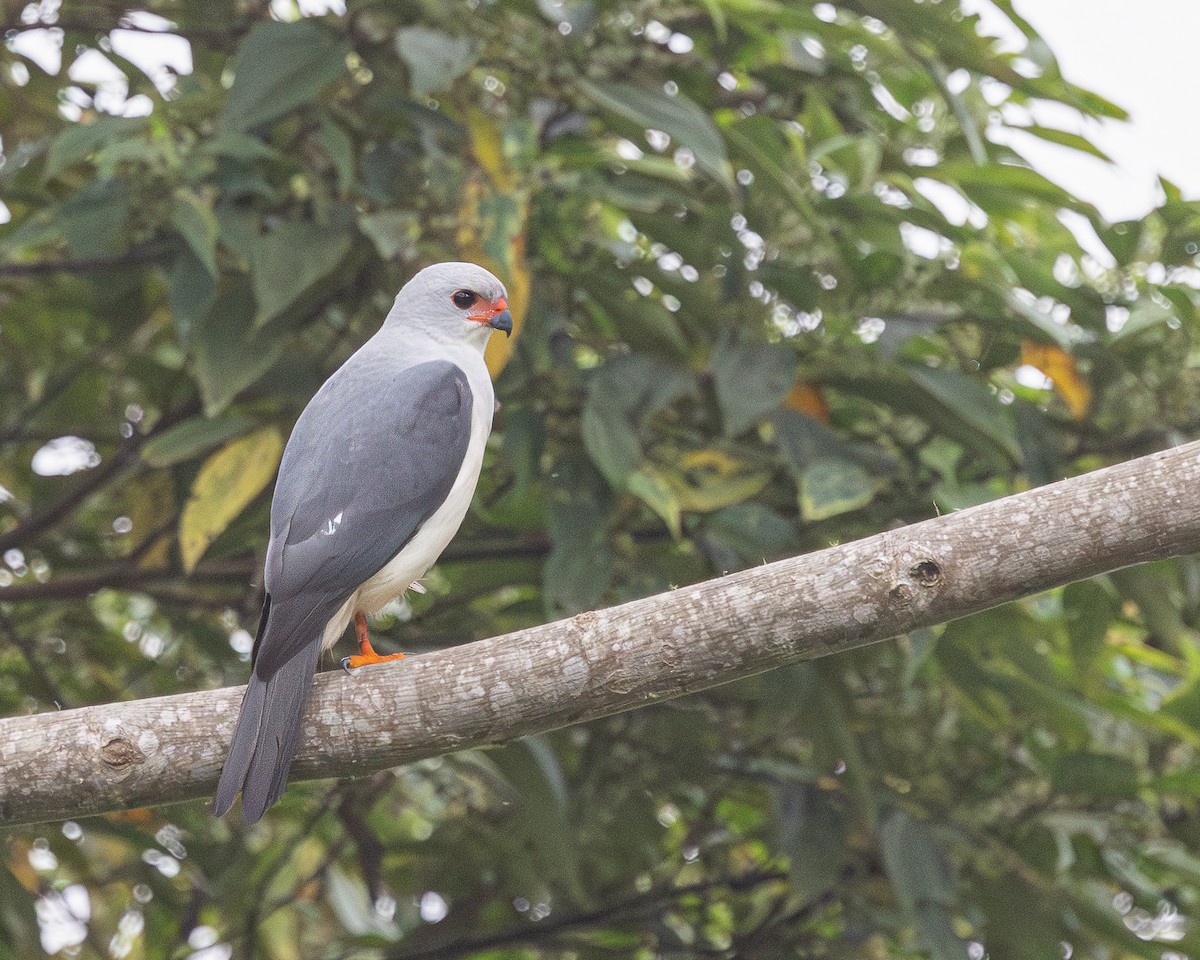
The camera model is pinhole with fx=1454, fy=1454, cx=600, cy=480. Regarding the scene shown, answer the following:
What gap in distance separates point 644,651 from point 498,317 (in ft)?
4.33

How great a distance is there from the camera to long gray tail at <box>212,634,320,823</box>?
2494 mm

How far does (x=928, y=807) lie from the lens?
12.8 ft

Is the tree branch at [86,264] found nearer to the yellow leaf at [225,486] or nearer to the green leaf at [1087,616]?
the yellow leaf at [225,486]

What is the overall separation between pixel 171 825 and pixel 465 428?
1.85 m

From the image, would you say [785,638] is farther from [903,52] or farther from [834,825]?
[903,52]

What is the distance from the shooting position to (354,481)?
3.12m

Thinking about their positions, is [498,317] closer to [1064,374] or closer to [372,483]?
[372,483]

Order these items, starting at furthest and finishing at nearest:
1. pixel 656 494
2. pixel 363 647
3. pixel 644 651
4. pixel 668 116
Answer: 1. pixel 668 116
2. pixel 656 494
3. pixel 363 647
4. pixel 644 651

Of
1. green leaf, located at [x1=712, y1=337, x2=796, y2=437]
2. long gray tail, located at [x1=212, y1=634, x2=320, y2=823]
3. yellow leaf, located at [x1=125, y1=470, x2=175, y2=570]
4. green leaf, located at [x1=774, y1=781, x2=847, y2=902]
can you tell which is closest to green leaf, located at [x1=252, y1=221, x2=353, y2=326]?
yellow leaf, located at [x1=125, y1=470, x2=175, y2=570]

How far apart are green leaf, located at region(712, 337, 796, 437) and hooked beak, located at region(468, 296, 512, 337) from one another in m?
0.54

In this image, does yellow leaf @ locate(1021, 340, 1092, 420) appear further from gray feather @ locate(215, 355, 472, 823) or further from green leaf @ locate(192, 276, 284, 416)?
green leaf @ locate(192, 276, 284, 416)

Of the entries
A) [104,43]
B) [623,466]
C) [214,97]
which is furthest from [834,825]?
[104,43]

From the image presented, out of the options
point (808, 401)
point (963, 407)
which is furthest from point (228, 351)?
point (963, 407)

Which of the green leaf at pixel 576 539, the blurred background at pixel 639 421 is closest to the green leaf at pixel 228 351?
the blurred background at pixel 639 421
